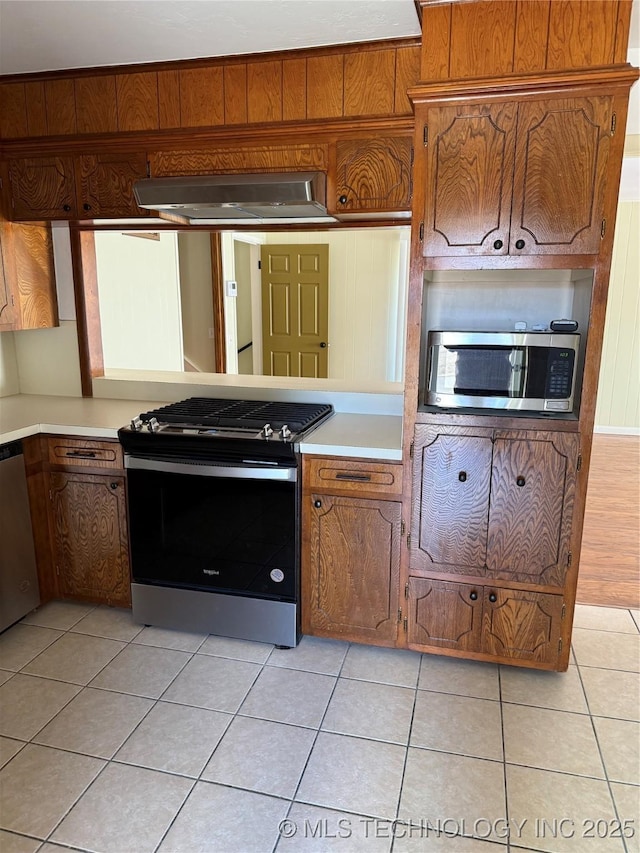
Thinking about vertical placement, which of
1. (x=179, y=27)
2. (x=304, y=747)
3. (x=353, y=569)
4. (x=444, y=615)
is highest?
(x=179, y=27)

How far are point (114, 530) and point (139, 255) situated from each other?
2.01 metres

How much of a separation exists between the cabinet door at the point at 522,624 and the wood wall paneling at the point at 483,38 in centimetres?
184

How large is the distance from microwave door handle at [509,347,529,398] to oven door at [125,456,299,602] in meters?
0.89

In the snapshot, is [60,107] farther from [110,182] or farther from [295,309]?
[295,309]

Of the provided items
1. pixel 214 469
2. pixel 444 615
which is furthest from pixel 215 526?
pixel 444 615

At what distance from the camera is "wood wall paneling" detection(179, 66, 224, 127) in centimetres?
247

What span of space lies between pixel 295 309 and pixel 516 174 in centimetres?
392

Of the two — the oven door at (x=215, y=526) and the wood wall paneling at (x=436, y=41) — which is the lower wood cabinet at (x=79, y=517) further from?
the wood wall paneling at (x=436, y=41)

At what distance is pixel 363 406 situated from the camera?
9.61 ft

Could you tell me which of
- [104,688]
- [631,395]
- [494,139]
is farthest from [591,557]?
[631,395]

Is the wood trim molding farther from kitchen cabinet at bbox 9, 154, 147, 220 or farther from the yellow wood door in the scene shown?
the yellow wood door

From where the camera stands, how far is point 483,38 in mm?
1932

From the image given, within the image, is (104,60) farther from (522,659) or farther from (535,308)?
(522,659)

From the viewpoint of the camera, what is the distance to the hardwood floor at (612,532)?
10.0 feet
